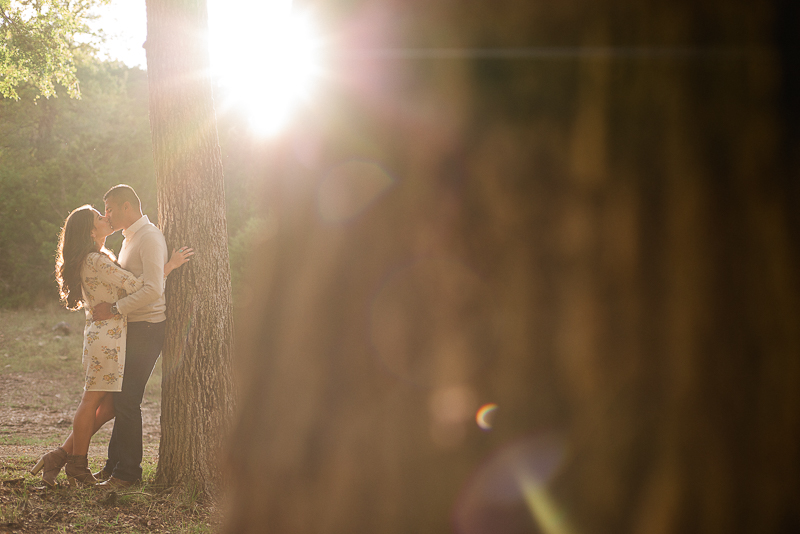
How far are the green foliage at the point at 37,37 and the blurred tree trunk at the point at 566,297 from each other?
13360 millimetres

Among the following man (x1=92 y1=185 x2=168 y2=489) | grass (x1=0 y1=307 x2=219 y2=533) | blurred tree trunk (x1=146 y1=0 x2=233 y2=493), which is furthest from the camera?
blurred tree trunk (x1=146 y1=0 x2=233 y2=493)

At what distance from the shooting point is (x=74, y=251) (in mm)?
4527

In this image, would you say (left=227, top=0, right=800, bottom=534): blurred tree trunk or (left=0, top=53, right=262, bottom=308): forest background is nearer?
(left=227, top=0, right=800, bottom=534): blurred tree trunk

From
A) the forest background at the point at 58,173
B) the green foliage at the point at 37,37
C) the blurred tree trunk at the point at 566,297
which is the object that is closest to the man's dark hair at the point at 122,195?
the blurred tree trunk at the point at 566,297

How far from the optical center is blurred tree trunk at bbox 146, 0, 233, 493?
15.6ft

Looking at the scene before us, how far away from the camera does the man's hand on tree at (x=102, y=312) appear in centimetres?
452

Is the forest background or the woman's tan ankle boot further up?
the forest background

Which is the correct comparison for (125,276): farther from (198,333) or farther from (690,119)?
(690,119)

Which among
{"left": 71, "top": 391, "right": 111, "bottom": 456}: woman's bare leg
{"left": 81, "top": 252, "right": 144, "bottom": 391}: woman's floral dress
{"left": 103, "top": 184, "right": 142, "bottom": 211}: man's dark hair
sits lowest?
{"left": 71, "top": 391, "right": 111, "bottom": 456}: woman's bare leg

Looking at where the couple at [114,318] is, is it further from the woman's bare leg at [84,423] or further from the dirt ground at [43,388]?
the dirt ground at [43,388]

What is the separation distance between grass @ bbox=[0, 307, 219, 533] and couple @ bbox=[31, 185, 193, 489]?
9.9 inches

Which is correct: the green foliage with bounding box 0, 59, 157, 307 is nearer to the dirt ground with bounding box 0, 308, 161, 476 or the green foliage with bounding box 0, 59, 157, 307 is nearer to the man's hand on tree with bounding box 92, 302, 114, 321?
the dirt ground with bounding box 0, 308, 161, 476

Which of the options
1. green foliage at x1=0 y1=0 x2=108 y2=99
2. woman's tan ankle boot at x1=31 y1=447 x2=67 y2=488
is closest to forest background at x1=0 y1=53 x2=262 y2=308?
green foliage at x1=0 y1=0 x2=108 y2=99

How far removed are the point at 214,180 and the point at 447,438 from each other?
16.1 ft
